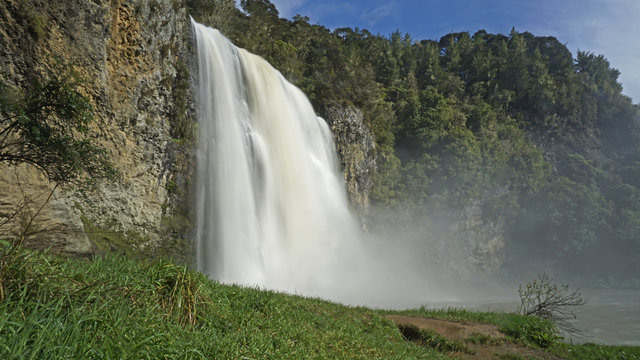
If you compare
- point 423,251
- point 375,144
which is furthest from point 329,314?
point 423,251

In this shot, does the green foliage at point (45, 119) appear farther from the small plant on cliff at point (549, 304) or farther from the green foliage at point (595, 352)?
the small plant on cliff at point (549, 304)

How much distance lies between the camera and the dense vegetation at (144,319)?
9.72ft

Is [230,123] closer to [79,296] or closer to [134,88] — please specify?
[134,88]

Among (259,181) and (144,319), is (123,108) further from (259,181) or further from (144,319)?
(144,319)

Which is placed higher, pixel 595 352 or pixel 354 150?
pixel 354 150

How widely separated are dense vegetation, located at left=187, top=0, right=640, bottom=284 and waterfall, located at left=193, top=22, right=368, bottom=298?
5564mm

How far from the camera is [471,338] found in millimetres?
8922

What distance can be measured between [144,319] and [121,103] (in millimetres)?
10021

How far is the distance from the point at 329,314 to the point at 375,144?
24150 mm

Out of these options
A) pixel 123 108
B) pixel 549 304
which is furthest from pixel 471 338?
pixel 123 108

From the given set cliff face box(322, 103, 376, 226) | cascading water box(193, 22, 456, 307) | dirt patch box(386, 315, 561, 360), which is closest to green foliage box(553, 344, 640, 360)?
dirt patch box(386, 315, 561, 360)

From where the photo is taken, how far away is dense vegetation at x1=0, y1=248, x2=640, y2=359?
9.72 ft

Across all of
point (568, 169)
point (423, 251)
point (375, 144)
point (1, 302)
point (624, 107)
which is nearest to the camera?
point (1, 302)

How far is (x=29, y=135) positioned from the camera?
A: 5883 millimetres
